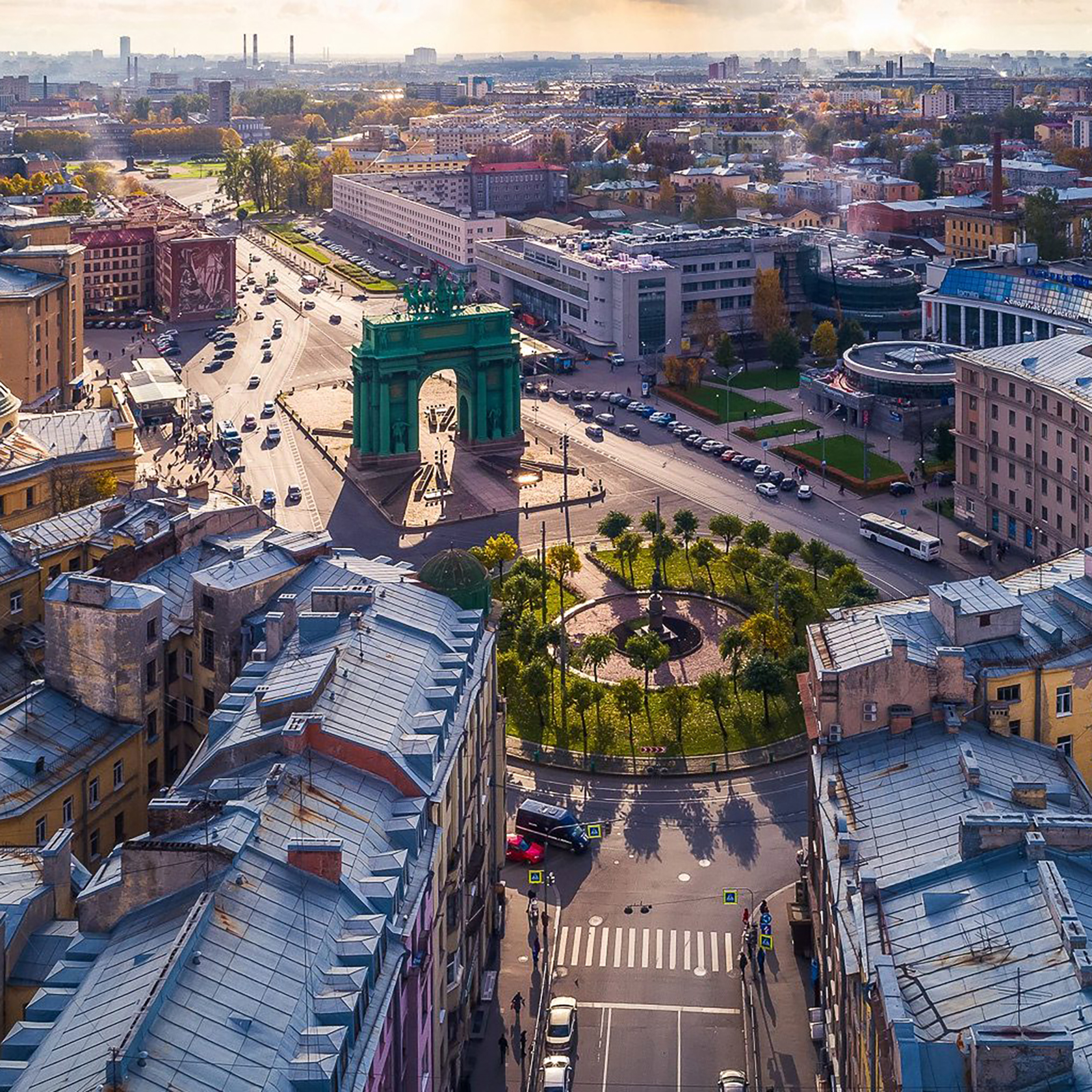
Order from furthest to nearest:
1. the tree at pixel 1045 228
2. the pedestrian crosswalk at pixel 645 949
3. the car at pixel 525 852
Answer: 1. the tree at pixel 1045 228
2. the car at pixel 525 852
3. the pedestrian crosswalk at pixel 645 949

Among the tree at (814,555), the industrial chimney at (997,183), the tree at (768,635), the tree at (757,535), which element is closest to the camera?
the tree at (768,635)

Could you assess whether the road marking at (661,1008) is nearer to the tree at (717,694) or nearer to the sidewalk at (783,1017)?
the sidewalk at (783,1017)

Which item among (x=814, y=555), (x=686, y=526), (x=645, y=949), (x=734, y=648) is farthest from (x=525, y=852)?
(x=686, y=526)

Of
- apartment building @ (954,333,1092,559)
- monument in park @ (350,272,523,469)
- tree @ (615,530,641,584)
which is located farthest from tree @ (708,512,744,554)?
monument in park @ (350,272,523,469)

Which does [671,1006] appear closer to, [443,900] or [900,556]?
[443,900]

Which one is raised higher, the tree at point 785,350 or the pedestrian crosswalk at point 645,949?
the tree at point 785,350

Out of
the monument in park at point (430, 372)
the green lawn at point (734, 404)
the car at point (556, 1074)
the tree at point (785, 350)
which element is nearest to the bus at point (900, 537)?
the monument in park at point (430, 372)

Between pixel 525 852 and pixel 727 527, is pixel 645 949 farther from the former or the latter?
pixel 727 527
